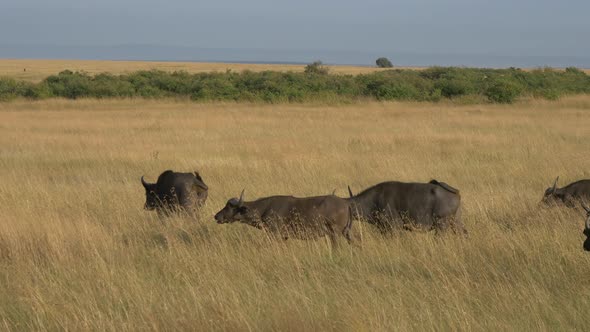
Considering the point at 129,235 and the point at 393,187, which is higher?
the point at 393,187

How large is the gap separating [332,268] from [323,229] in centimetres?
79

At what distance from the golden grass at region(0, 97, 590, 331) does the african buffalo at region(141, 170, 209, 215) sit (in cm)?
22

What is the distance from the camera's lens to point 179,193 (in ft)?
31.7

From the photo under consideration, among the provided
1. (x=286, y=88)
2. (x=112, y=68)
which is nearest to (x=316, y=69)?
(x=286, y=88)

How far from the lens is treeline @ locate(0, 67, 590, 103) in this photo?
1449 inches

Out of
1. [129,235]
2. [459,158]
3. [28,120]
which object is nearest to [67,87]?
[28,120]

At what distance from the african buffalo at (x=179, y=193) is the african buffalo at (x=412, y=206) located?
2156mm

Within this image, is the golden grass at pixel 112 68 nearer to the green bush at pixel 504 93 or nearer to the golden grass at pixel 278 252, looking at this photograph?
the green bush at pixel 504 93

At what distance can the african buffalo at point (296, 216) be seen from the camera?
814 cm

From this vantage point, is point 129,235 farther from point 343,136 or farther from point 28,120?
point 28,120

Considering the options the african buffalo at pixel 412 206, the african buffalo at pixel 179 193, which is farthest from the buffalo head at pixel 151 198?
the african buffalo at pixel 412 206

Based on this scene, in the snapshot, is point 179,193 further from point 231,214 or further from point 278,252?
point 278,252

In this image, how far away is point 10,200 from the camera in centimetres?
1155

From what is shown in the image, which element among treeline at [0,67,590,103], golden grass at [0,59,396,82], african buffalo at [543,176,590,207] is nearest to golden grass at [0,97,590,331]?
african buffalo at [543,176,590,207]
